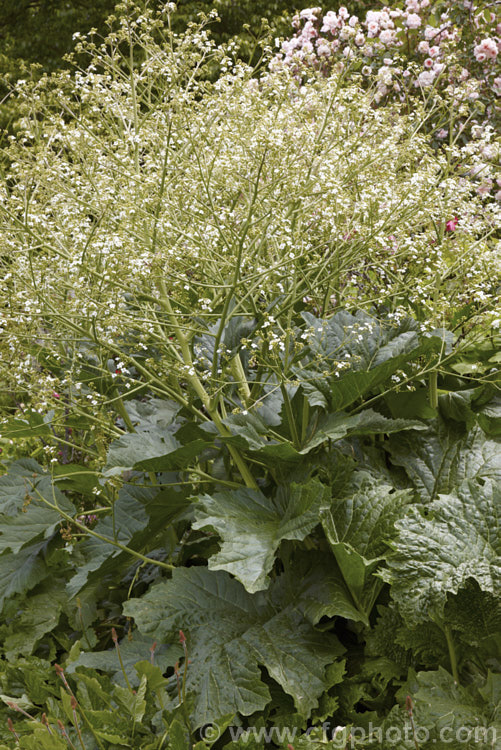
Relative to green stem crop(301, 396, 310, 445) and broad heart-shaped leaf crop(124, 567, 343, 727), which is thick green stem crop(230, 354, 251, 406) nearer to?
green stem crop(301, 396, 310, 445)

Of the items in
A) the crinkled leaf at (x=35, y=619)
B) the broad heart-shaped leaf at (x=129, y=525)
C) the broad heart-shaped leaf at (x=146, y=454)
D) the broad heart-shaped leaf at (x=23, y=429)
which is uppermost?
the broad heart-shaped leaf at (x=146, y=454)

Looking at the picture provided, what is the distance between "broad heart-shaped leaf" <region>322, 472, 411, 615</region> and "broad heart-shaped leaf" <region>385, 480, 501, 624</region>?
0.32ft

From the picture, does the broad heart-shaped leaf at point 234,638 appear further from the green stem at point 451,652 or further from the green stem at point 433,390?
the green stem at point 433,390

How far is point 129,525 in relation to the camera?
2.55m

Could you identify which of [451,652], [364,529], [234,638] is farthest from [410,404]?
[234,638]

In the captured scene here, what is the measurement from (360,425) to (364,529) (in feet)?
1.14

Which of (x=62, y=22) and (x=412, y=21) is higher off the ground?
(x=412, y=21)

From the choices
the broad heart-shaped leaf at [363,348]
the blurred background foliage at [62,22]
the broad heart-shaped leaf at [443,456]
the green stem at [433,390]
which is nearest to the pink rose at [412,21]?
the broad heart-shaped leaf at [363,348]

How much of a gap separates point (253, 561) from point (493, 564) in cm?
62

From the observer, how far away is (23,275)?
259cm

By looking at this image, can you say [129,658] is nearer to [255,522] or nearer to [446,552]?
[255,522]

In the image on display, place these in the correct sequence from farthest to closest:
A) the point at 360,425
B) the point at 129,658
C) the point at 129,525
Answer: the point at 129,525 → the point at 360,425 → the point at 129,658

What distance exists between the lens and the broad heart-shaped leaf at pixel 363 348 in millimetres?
2275

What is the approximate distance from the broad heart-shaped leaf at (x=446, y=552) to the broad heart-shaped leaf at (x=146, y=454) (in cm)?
66
